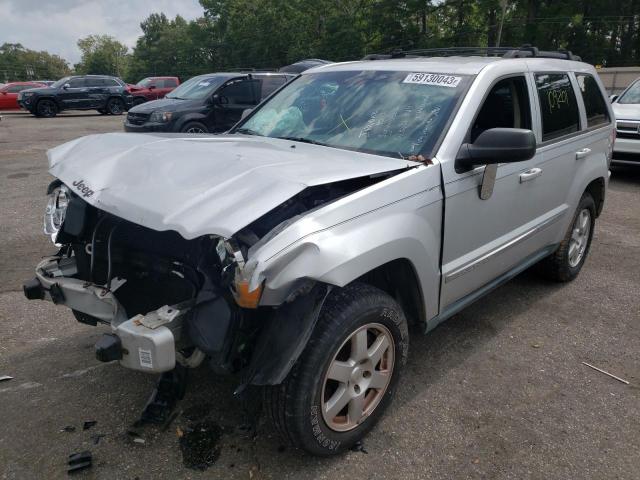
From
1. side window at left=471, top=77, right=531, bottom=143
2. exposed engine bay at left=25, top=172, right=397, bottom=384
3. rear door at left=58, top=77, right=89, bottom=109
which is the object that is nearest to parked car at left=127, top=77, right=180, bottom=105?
rear door at left=58, top=77, right=89, bottom=109

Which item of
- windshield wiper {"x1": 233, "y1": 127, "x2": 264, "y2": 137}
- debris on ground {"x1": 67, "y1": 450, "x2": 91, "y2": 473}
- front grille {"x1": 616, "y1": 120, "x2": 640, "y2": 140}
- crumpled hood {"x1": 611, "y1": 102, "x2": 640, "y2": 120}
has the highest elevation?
windshield wiper {"x1": 233, "y1": 127, "x2": 264, "y2": 137}

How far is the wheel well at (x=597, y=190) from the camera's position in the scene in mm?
4659

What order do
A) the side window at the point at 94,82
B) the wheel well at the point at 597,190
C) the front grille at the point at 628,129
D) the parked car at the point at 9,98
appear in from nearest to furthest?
the wheel well at the point at 597,190
the front grille at the point at 628,129
the side window at the point at 94,82
the parked car at the point at 9,98

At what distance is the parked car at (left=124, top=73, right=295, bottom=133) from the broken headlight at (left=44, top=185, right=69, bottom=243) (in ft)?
27.4

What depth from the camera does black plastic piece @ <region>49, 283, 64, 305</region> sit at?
2.64 meters

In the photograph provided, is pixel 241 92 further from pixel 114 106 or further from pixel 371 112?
pixel 114 106

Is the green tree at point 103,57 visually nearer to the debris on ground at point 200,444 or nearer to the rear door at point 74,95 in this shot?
the rear door at point 74,95

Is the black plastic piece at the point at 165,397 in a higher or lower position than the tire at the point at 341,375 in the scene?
lower

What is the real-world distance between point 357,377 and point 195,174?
122 cm

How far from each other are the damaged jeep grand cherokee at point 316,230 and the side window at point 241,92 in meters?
8.08

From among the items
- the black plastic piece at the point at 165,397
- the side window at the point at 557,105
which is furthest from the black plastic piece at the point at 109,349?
the side window at the point at 557,105

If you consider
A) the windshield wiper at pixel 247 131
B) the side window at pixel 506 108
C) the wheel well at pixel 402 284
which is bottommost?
the wheel well at pixel 402 284

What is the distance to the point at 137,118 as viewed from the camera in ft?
37.7

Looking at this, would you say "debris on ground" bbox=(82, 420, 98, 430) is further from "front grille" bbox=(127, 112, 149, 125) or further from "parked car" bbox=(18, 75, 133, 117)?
"parked car" bbox=(18, 75, 133, 117)
